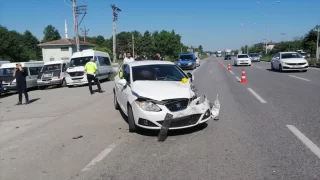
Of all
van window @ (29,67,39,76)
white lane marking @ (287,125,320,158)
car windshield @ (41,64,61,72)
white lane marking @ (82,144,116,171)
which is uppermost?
car windshield @ (41,64,61,72)

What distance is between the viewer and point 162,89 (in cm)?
649

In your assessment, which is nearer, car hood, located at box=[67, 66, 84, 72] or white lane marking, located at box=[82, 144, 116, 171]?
white lane marking, located at box=[82, 144, 116, 171]

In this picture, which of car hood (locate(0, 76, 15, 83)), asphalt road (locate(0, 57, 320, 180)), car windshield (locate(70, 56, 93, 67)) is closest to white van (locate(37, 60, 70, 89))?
car windshield (locate(70, 56, 93, 67))

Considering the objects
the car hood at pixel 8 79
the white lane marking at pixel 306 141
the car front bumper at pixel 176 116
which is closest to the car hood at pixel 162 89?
the car front bumper at pixel 176 116

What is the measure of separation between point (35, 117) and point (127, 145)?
5.21 meters

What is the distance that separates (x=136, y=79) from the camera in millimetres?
7562

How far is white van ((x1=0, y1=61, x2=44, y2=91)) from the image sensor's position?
1914cm

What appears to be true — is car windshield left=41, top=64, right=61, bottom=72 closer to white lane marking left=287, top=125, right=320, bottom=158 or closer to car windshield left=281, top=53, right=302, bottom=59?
car windshield left=281, top=53, right=302, bottom=59

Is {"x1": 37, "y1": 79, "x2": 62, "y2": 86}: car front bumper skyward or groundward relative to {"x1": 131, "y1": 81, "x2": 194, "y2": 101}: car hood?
groundward

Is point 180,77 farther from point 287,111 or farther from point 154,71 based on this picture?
point 287,111

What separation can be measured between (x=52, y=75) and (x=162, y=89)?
51.9 ft

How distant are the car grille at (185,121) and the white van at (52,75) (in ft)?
52.9

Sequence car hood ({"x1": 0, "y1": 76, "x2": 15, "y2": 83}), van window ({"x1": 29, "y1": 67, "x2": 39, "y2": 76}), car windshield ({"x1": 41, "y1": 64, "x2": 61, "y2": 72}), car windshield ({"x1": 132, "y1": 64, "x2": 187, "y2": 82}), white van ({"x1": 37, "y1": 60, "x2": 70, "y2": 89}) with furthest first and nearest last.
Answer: car windshield ({"x1": 41, "y1": 64, "x2": 61, "y2": 72}) < van window ({"x1": 29, "y1": 67, "x2": 39, "y2": 76}) < white van ({"x1": 37, "y1": 60, "x2": 70, "y2": 89}) < car hood ({"x1": 0, "y1": 76, "x2": 15, "y2": 83}) < car windshield ({"x1": 132, "y1": 64, "x2": 187, "y2": 82})

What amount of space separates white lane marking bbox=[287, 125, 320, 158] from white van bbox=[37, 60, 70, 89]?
673 inches
